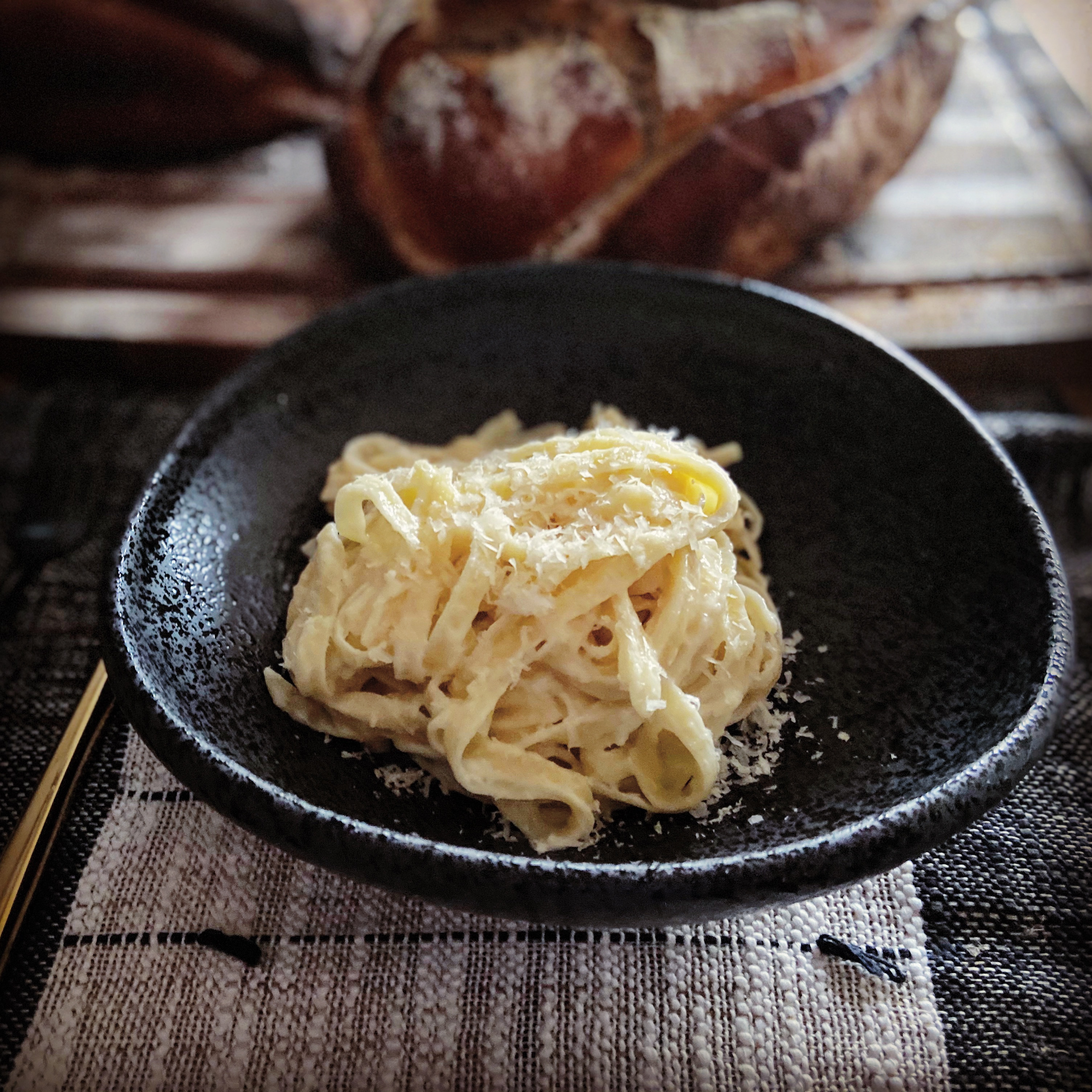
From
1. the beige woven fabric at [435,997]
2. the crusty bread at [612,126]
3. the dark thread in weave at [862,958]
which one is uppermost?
the crusty bread at [612,126]

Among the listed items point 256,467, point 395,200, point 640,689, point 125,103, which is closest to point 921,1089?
point 640,689

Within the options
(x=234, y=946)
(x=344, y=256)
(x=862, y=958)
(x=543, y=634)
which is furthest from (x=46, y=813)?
(x=344, y=256)

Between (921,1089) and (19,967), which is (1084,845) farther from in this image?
(19,967)

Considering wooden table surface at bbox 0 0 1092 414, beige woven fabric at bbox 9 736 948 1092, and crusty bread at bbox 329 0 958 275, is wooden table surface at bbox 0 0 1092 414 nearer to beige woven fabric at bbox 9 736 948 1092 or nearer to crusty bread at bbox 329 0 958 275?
crusty bread at bbox 329 0 958 275

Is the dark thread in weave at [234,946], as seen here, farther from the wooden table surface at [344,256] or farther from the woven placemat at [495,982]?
the wooden table surface at [344,256]

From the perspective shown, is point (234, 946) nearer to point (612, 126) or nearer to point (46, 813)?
point (46, 813)

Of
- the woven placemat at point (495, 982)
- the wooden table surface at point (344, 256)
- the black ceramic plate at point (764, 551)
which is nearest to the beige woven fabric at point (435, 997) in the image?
the woven placemat at point (495, 982)
